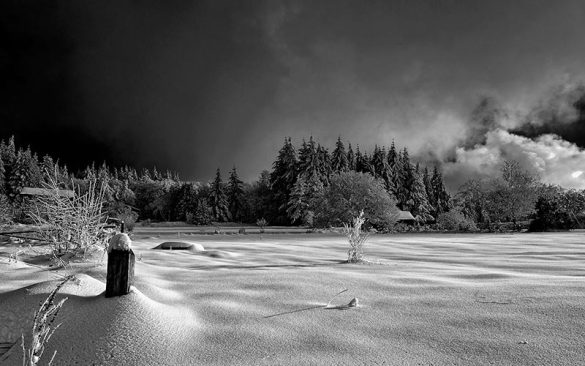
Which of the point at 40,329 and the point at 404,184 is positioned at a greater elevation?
the point at 404,184

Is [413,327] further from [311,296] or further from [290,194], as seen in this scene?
[290,194]

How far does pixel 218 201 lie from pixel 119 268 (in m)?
59.0

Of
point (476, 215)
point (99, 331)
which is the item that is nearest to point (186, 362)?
point (99, 331)

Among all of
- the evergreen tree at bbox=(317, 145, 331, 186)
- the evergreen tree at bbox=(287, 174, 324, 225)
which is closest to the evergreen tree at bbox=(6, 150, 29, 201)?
the evergreen tree at bbox=(287, 174, 324, 225)

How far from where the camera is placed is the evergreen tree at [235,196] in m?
63.0

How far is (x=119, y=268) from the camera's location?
3043 mm

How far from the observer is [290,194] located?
50094 millimetres

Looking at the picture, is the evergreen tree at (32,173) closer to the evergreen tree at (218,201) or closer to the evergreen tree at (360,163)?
the evergreen tree at (218,201)

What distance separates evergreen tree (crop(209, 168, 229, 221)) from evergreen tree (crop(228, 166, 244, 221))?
66.0 inches

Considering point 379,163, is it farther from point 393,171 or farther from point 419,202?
point 419,202

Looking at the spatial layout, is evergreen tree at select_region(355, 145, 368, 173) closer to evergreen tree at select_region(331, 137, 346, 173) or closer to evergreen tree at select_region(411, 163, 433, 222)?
evergreen tree at select_region(331, 137, 346, 173)

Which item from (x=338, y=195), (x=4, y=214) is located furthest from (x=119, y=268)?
(x=338, y=195)

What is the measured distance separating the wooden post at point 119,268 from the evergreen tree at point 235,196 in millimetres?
60288

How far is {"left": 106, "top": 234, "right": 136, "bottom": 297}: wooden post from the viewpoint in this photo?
2982mm
